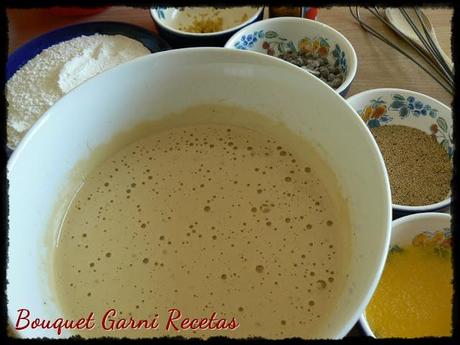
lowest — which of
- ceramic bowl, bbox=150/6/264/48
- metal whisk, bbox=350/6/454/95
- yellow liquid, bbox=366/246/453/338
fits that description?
yellow liquid, bbox=366/246/453/338

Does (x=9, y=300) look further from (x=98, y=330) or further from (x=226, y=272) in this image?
(x=226, y=272)

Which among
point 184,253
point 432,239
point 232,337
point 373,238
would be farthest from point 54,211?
point 432,239

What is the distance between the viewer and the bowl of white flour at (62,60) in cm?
95

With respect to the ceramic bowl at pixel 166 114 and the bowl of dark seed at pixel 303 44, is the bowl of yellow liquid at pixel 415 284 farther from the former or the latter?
the bowl of dark seed at pixel 303 44

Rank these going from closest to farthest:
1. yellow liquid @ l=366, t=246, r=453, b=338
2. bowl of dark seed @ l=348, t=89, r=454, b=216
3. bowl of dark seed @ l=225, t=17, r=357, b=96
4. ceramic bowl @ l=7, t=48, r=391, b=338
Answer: ceramic bowl @ l=7, t=48, r=391, b=338
yellow liquid @ l=366, t=246, r=453, b=338
bowl of dark seed @ l=348, t=89, r=454, b=216
bowl of dark seed @ l=225, t=17, r=357, b=96

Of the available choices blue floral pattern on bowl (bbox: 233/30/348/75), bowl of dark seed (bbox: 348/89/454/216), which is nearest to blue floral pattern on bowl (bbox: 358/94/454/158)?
bowl of dark seed (bbox: 348/89/454/216)

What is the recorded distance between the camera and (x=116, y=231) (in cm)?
68

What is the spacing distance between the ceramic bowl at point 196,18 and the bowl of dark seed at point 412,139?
0.30 meters

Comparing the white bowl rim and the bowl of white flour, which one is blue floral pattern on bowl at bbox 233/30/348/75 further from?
the bowl of white flour

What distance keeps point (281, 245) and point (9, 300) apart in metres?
0.34

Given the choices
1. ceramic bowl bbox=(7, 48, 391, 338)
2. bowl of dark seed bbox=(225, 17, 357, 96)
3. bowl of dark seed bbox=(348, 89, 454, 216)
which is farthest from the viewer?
bowl of dark seed bbox=(225, 17, 357, 96)

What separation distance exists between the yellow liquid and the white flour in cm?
66

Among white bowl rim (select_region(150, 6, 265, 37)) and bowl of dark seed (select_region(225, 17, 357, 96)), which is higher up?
white bowl rim (select_region(150, 6, 265, 37))

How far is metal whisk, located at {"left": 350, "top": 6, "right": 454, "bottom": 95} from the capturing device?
95 centimetres
